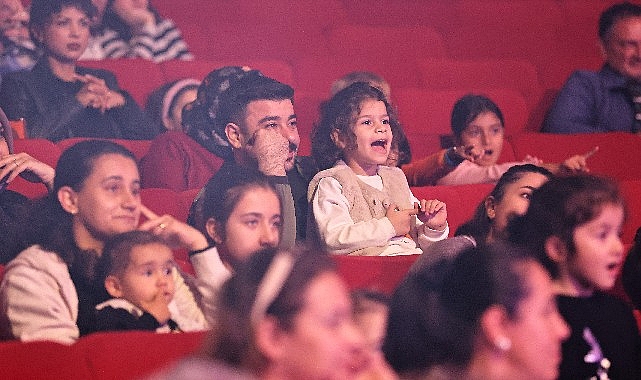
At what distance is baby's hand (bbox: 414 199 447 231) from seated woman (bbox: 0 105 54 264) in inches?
14.9

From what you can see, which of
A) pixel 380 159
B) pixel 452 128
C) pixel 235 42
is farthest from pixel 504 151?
pixel 235 42

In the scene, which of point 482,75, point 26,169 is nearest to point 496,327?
point 26,169

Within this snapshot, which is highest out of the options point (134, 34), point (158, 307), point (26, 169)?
point (134, 34)

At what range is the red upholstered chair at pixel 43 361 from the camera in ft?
2.49

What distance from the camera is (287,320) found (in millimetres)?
593

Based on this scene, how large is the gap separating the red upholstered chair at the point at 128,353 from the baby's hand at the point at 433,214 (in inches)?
14.5

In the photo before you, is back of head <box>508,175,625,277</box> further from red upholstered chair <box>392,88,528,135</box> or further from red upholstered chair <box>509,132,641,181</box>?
red upholstered chair <box>392,88,528,135</box>

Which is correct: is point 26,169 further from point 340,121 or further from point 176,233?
point 340,121

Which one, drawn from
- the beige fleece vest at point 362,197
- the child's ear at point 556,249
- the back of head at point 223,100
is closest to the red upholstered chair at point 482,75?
the back of head at point 223,100

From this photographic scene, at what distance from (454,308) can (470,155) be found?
75cm

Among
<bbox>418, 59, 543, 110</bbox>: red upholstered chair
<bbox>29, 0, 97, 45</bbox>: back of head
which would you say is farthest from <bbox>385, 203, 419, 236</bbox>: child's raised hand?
<bbox>418, 59, 543, 110</bbox>: red upholstered chair

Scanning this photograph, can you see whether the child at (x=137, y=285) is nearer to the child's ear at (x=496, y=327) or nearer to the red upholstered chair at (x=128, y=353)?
the red upholstered chair at (x=128, y=353)

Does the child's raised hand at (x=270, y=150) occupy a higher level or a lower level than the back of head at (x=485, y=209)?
higher

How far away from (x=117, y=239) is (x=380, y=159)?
0.34m
